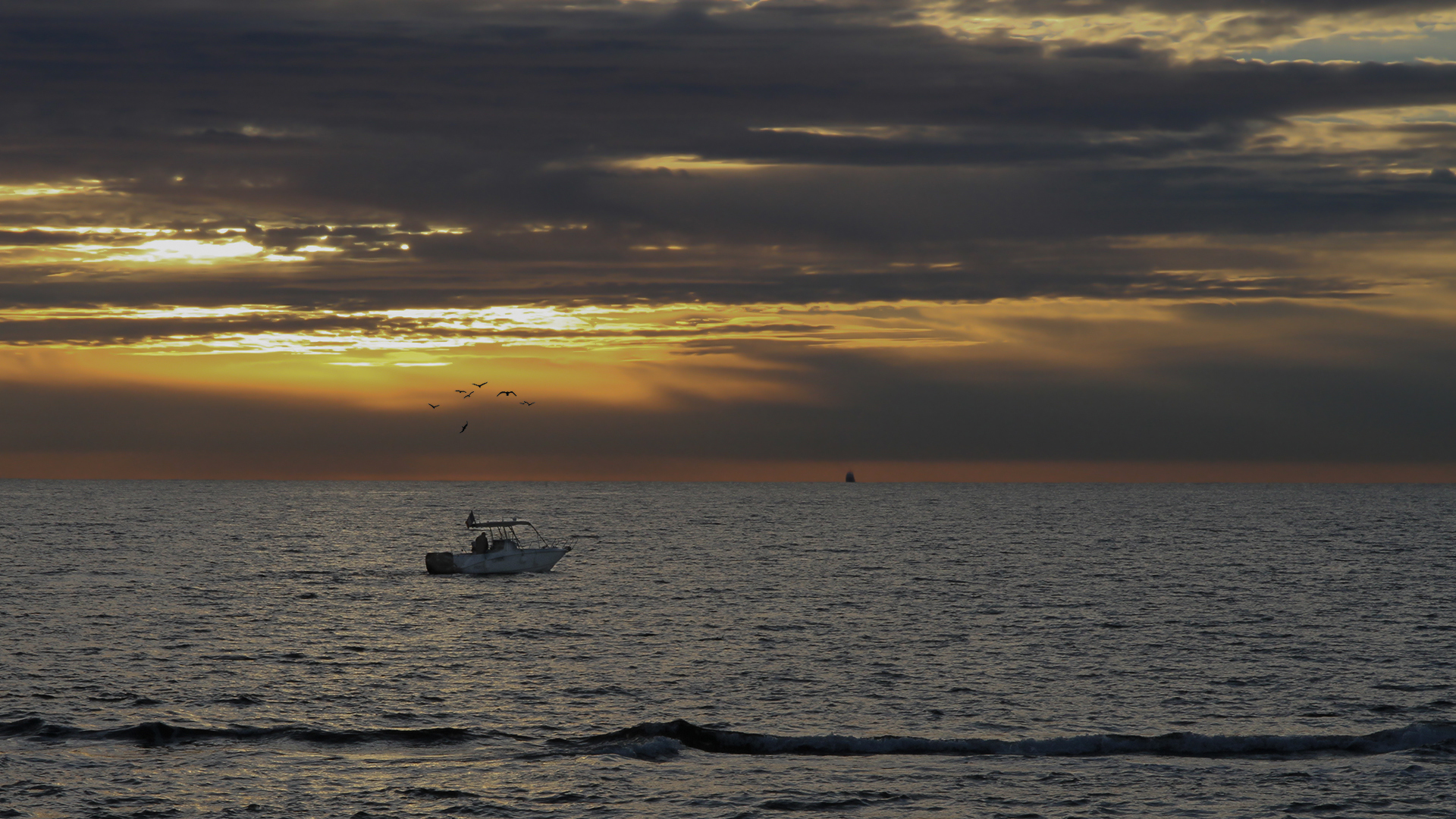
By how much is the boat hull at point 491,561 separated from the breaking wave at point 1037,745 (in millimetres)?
54542

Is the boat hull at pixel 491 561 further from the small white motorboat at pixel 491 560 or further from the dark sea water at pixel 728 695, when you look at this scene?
the dark sea water at pixel 728 695

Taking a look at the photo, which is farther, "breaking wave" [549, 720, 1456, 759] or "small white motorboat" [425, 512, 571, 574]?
"small white motorboat" [425, 512, 571, 574]

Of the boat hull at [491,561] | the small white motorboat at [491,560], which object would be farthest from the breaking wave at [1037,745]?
the boat hull at [491,561]

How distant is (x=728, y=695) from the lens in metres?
41.9

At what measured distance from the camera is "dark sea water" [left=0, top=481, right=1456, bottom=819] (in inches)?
1192

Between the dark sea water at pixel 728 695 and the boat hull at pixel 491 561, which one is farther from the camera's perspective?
the boat hull at pixel 491 561

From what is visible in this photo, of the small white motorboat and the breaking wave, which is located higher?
the breaking wave

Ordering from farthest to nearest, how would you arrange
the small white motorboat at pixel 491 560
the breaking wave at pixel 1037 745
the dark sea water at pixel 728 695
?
the small white motorboat at pixel 491 560 < the breaking wave at pixel 1037 745 < the dark sea water at pixel 728 695

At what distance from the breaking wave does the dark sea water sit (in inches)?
4.6

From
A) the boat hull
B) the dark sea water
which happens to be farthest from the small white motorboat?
the dark sea water

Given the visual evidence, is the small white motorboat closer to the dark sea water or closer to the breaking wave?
the dark sea water

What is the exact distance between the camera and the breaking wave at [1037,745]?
3419 centimetres

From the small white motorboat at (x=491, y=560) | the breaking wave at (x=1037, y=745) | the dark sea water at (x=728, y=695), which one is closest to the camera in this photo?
the dark sea water at (x=728, y=695)

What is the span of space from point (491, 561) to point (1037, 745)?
60.2 meters
